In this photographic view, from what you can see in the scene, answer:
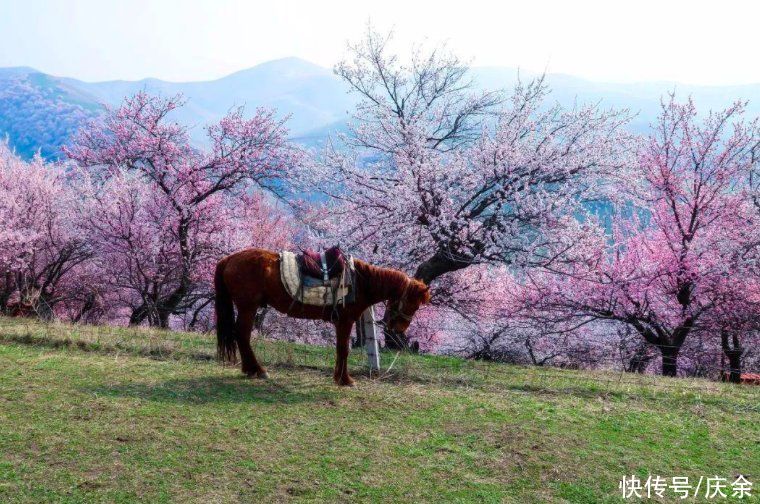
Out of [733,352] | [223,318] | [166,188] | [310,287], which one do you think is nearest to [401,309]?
[310,287]

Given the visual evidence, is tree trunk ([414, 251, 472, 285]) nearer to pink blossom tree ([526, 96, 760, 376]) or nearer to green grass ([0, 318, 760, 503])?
pink blossom tree ([526, 96, 760, 376])

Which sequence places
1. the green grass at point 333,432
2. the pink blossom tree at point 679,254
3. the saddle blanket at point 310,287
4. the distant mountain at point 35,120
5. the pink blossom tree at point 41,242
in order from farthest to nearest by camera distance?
the distant mountain at point 35,120, the pink blossom tree at point 41,242, the pink blossom tree at point 679,254, the saddle blanket at point 310,287, the green grass at point 333,432

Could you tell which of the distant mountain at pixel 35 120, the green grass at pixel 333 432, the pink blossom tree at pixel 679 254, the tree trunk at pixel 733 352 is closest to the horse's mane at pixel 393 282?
the green grass at pixel 333 432

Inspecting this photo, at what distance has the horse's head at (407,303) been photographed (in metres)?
6.79

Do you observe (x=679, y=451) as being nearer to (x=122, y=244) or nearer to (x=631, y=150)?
(x=631, y=150)

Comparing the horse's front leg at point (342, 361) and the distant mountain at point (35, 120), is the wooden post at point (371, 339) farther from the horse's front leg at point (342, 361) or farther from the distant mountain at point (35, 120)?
the distant mountain at point (35, 120)

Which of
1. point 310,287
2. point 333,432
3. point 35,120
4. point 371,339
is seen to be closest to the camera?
point 333,432

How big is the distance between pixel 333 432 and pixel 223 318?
8.32ft

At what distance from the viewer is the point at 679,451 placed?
16.4 feet

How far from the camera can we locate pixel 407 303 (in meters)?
6.79

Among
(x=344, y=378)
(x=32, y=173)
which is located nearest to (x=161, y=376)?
(x=344, y=378)

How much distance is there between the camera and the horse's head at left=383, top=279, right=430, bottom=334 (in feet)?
22.3

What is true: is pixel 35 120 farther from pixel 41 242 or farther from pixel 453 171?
pixel 453 171

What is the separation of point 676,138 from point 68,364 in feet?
50.1
